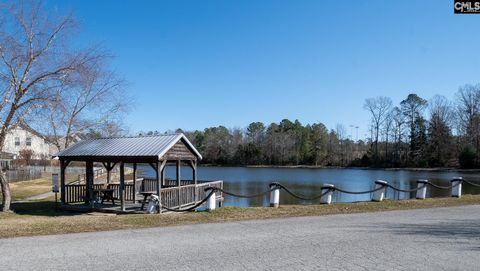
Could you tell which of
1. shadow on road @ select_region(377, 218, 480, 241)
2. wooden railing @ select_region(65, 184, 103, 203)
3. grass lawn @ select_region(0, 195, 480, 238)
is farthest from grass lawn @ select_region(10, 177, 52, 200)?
shadow on road @ select_region(377, 218, 480, 241)

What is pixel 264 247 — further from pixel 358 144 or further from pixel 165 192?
pixel 358 144

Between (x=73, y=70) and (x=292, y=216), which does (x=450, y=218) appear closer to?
(x=292, y=216)

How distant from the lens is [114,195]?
2120 cm

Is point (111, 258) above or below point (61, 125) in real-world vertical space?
below

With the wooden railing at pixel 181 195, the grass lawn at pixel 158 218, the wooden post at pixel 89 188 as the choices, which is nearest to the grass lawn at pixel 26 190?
the wooden post at pixel 89 188

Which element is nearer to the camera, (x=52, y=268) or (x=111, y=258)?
(x=52, y=268)

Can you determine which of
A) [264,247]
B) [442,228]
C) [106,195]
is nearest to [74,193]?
[106,195]

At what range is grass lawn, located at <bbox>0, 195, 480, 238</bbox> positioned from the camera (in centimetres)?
1030

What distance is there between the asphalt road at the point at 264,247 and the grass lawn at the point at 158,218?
97 cm

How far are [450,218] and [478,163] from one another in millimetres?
70473

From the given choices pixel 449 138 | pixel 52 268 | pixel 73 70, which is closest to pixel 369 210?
pixel 52 268

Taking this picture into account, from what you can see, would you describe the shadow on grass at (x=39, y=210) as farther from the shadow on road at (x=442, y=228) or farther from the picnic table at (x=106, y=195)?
the shadow on road at (x=442, y=228)

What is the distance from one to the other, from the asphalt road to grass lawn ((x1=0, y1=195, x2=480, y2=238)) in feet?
3.19

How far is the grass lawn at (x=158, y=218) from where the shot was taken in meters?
10.3
